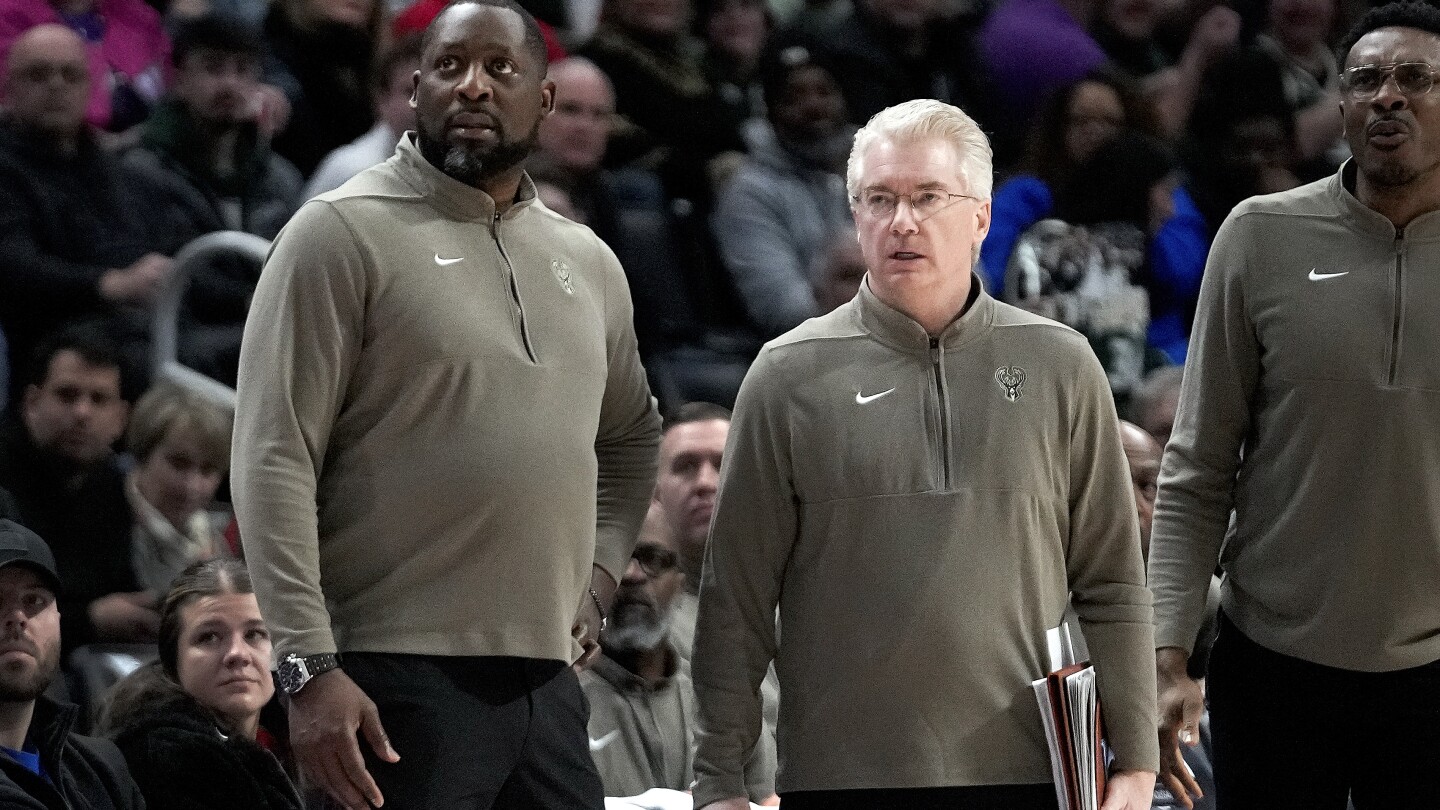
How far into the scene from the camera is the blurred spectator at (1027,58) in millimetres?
7203

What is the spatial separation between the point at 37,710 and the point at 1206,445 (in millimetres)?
2237

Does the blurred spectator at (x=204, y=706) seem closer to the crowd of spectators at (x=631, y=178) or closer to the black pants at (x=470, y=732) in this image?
the crowd of spectators at (x=631, y=178)

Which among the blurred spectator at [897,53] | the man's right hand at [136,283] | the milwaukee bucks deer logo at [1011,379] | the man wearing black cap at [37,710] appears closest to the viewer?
the milwaukee bucks deer logo at [1011,379]

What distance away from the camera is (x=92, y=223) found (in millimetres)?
5273

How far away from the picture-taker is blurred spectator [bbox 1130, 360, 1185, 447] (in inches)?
229

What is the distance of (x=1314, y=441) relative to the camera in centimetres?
320

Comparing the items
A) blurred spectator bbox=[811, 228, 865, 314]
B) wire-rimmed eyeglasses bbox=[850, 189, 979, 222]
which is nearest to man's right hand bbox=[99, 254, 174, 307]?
blurred spectator bbox=[811, 228, 865, 314]

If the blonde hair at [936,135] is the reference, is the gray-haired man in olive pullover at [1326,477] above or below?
below

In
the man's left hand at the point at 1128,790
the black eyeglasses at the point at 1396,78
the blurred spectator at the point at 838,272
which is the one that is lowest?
the blurred spectator at the point at 838,272

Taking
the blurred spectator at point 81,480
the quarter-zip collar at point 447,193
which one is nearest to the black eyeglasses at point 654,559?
the blurred spectator at point 81,480

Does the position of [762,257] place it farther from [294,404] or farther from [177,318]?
[294,404]

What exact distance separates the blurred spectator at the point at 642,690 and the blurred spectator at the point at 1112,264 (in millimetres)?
1837

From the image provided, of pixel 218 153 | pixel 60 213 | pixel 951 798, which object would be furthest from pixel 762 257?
pixel 951 798

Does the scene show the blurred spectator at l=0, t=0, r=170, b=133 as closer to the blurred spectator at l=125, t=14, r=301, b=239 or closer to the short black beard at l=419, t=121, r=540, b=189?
the blurred spectator at l=125, t=14, r=301, b=239
